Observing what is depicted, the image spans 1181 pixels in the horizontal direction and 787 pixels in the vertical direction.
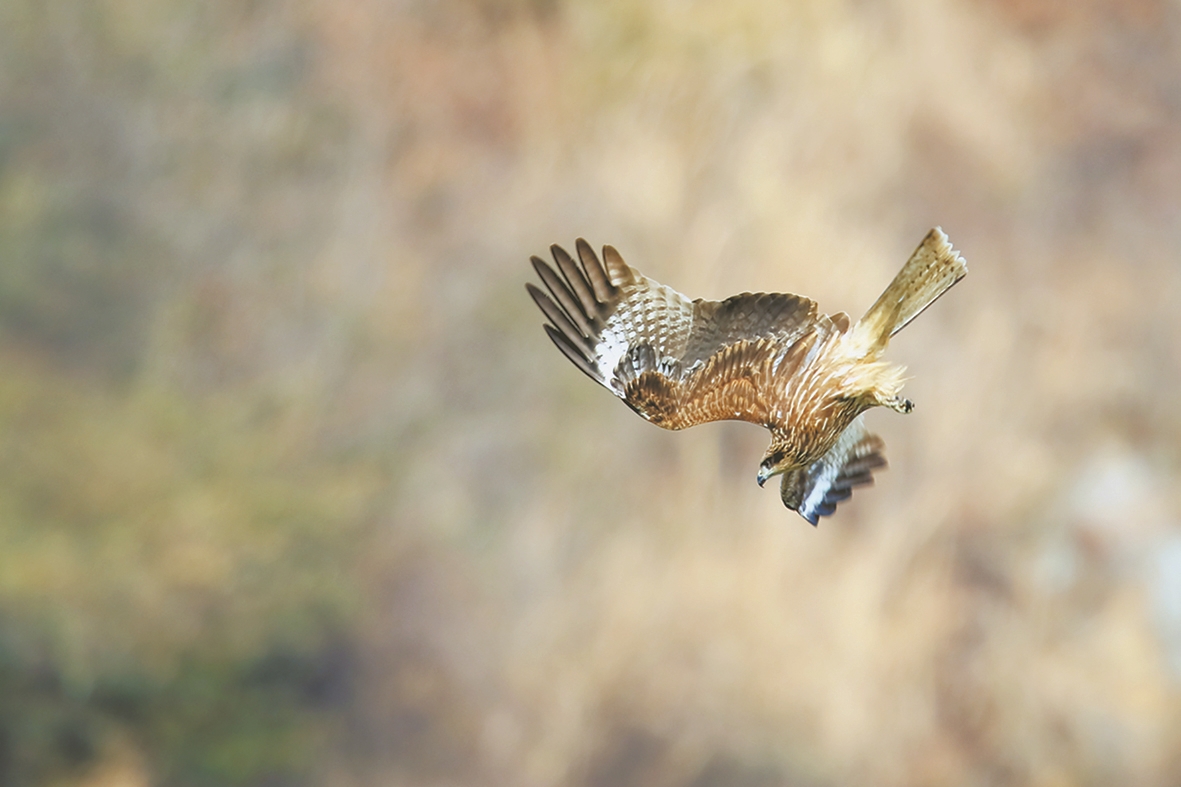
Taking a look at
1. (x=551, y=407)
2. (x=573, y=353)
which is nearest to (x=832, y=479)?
(x=573, y=353)

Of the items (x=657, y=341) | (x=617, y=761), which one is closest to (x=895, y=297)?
(x=657, y=341)

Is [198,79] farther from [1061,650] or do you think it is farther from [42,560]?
[1061,650]

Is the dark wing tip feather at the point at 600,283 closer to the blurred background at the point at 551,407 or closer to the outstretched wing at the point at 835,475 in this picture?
the outstretched wing at the point at 835,475

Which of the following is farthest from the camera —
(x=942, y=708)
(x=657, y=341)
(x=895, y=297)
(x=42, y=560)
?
(x=942, y=708)

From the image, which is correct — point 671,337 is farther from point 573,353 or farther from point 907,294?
point 907,294

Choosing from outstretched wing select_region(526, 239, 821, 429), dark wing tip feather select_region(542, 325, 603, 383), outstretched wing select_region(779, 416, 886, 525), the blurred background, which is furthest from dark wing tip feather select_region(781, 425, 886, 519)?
the blurred background
